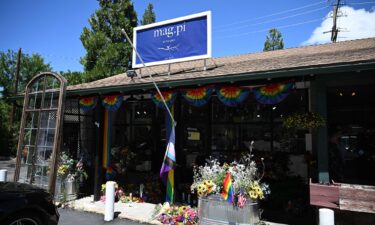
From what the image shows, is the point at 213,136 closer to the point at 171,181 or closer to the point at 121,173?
the point at 171,181

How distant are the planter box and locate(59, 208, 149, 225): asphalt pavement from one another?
385 cm

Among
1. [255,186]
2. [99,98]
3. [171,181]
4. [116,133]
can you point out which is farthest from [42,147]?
[255,186]

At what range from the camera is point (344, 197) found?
4965 millimetres

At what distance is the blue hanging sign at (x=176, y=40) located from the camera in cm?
845

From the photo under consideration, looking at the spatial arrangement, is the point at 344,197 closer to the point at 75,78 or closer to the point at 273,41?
the point at 75,78

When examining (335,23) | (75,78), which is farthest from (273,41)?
(75,78)

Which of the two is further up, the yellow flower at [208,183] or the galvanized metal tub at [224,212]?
the yellow flower at [208,183]

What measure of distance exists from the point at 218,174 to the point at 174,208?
1.59 meters

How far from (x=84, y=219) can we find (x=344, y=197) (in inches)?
217

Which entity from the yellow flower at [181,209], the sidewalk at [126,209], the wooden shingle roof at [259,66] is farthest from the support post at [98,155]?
the yellow flower at [181,209]

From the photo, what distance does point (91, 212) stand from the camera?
7.44 metres

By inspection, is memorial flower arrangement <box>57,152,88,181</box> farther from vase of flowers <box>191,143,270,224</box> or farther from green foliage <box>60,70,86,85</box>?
green foliage <box>60,70,86,85</box>

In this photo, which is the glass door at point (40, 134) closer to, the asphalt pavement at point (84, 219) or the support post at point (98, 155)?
the asphalt pavement at point (84, 219)

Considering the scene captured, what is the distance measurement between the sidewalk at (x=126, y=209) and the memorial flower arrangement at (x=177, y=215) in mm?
177
